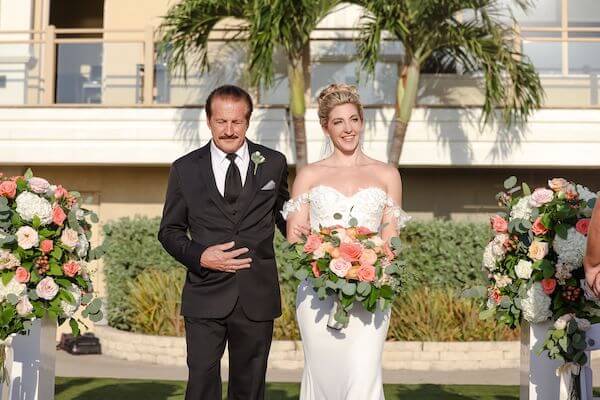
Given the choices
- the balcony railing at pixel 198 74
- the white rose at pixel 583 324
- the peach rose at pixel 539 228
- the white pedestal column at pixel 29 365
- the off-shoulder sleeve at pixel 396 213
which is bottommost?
A: the white pedestal column at pixel 29 365

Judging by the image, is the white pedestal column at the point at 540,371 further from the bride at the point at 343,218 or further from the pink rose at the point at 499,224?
the bride at the point at 343,218

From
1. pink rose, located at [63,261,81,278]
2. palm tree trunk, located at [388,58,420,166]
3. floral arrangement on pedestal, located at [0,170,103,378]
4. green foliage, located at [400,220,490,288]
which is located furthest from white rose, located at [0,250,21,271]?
palm tree trunk, located at [388,58,420,166]

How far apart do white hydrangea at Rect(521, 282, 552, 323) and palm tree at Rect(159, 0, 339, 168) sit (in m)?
6.39

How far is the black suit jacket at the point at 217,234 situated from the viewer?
4.72 metres

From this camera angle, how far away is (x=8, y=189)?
18.3ft

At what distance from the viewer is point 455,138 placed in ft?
43.9

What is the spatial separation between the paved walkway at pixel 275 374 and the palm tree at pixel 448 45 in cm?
339

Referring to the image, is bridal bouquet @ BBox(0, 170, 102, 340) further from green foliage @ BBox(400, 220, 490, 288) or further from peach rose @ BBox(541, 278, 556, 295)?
green foliage @ BBox(400, 220, 490, 288)

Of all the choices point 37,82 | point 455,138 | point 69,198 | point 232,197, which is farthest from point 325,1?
point 232,197

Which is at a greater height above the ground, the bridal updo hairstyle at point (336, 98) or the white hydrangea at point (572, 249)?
the bridal updo hairstyle at point (336, 98)

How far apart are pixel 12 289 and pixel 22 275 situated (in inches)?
4.3

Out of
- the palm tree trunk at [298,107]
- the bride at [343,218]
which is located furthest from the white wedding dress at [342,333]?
the palm tree trunk at [298,107]

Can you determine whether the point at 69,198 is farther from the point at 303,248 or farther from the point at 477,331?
the point at 477,331

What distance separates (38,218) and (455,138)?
9.00m
